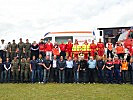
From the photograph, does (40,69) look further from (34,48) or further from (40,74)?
(34,48)

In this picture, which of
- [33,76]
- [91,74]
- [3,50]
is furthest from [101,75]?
[3,50]

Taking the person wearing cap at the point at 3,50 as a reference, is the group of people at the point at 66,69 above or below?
below

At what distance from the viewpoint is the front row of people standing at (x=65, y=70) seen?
1631cm

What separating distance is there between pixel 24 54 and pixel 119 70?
19.9ft

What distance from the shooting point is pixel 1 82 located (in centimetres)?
1673

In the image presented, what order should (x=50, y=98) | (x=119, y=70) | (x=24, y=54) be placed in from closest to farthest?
(x=50, y=98), (x=119, y=70), (x=24, y=54)

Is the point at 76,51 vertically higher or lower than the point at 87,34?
lower

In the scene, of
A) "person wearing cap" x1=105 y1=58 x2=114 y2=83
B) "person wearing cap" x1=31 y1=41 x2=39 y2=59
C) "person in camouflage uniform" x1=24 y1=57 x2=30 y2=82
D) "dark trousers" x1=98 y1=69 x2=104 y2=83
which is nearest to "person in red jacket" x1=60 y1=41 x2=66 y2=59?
"person wearing cap" x1=31 y1=41 x2=39 y2=59

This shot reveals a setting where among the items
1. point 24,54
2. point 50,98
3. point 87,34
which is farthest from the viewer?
point 87,34

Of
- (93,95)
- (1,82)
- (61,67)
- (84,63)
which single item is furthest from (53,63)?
(93,95)

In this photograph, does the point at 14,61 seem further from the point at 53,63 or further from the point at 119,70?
the point at 119,70

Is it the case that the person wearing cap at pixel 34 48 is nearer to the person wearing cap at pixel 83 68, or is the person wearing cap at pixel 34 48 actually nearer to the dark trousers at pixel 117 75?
the person wearing cap at pixel 83 68

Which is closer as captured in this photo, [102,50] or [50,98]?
[50,98]

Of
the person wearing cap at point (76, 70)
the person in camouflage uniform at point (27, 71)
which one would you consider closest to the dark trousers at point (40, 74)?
the person in camouflage uniform at point (27, 71)
